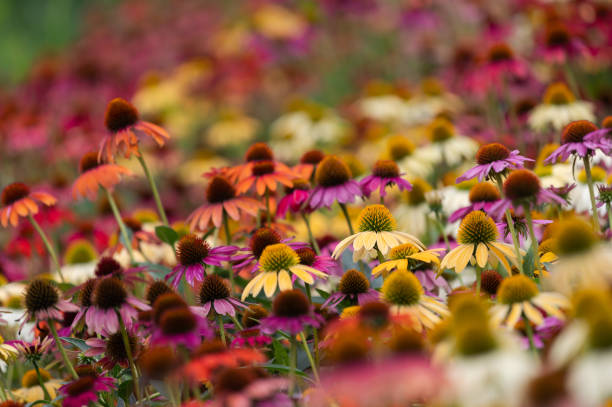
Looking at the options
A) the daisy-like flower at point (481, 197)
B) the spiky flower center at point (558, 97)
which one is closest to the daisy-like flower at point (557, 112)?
the spiky flower center at point (558, 97)

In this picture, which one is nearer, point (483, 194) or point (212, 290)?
point (212, 290)

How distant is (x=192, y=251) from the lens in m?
1.95

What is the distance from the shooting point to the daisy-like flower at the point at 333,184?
221cm

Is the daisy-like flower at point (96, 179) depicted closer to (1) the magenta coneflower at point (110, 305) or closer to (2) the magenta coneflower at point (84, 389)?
(1) the magenta coneflower at point (110, 305)

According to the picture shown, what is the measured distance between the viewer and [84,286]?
1940 mm

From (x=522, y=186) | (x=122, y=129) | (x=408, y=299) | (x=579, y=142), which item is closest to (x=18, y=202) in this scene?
(x=122, y=129)

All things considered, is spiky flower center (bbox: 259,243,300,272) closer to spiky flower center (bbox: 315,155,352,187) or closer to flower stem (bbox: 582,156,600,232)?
spiky flower center (bbox: 315,155,352,187)

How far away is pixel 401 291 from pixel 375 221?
409 mm

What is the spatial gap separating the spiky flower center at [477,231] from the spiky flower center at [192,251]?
0.75 m

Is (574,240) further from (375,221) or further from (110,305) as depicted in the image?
(110,305)

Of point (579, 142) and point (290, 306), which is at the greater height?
point (579, 142)

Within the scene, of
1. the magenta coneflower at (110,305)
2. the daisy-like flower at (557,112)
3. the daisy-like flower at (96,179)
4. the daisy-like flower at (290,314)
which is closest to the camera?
the daisy-like flower at (290,314)

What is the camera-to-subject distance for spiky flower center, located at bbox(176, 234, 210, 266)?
1.94 m

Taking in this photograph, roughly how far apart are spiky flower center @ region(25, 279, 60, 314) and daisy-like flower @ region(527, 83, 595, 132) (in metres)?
2.21
